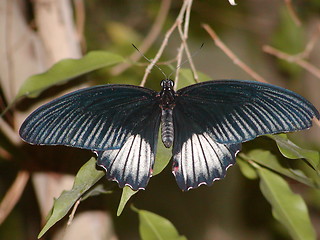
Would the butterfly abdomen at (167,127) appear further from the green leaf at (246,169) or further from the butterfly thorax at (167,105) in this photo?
the green leaf at (246,169)

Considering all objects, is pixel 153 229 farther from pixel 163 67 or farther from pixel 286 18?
pixel 286 18

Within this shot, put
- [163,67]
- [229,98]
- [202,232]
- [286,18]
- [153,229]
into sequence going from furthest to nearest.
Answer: [202,232] < [286,18] < [163,67] < [153,229] < [229,98]

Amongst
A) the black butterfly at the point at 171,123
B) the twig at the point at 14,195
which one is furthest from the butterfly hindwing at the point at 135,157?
the twig at the point at 14,195

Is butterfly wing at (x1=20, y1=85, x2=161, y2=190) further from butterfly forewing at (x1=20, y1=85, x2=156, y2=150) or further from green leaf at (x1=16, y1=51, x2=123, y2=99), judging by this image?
green leaf at (x1=16, y1=51, x2=123, y2=99)

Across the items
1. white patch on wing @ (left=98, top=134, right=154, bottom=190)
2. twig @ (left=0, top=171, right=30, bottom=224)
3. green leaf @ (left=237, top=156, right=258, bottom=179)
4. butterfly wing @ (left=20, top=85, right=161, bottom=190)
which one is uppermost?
butterfly wing @ (left=20, top=85, right=161, bottom=190)

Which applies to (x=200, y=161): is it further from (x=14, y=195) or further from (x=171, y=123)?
(x=14, y=195)

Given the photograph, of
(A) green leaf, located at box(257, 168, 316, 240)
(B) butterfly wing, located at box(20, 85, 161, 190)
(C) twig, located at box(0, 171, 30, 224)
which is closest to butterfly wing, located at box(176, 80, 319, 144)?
(B) butterfly wing, located at box(20, 85, 161, 190)

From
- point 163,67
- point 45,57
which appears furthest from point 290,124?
point 163,67
